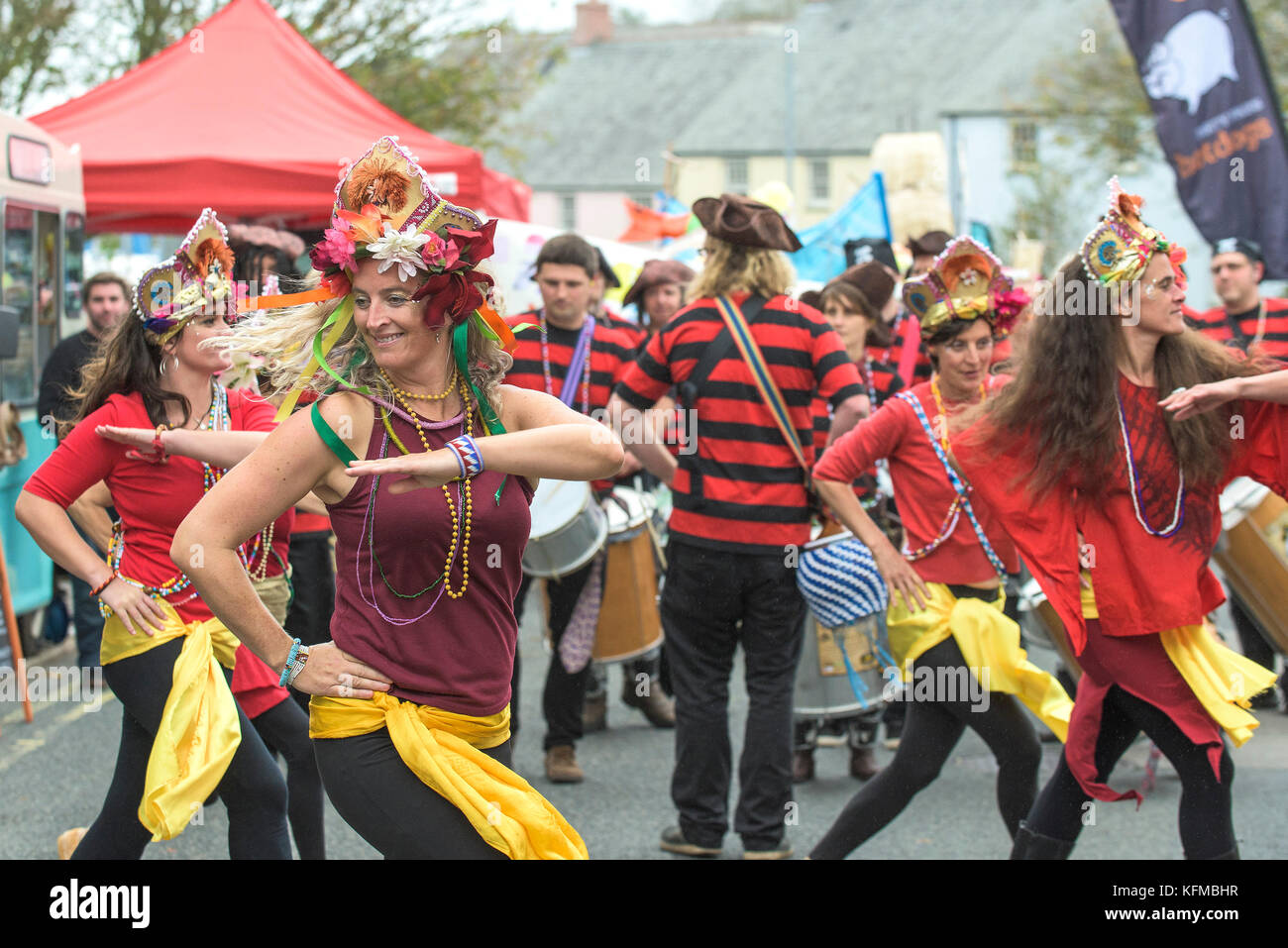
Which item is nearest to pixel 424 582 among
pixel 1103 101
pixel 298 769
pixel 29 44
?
pixel 298 769

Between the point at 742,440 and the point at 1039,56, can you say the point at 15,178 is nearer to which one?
the point at 742,440

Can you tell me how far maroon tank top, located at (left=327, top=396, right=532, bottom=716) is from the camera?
118 inches

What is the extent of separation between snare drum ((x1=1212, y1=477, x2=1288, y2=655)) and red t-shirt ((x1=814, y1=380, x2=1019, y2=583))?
2.03 meters

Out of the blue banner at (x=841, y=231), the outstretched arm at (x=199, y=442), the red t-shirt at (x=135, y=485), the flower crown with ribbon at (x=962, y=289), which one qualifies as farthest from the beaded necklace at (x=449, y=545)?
the blue banner at (x=841, y=231)

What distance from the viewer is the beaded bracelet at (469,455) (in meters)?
2.93

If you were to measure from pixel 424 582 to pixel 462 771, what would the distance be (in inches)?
15.0

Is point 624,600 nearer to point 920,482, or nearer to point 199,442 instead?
point 920,482

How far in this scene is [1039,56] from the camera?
48.7 meters

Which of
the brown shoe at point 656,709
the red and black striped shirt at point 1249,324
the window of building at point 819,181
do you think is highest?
the window of building at point 819,181

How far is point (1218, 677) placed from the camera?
396 cm

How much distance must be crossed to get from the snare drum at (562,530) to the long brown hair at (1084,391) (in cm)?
250

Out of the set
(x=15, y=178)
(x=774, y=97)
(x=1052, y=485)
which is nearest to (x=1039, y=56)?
(x=774, y=97)

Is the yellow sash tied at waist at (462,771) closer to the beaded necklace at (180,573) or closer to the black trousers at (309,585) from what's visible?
the beaded necklace at (180,573)
